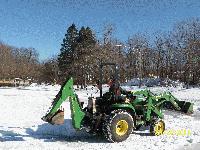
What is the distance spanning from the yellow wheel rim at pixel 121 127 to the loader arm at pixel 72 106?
1141 millimetres

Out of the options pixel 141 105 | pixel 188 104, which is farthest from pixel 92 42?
pixel 141 105

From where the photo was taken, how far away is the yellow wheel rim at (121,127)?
11305 mm

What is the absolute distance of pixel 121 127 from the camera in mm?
11430

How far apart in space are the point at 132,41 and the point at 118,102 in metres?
68.7

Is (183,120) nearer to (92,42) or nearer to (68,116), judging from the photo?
(68,116)

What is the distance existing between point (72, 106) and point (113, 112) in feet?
4.18

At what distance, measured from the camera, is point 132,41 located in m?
79.8

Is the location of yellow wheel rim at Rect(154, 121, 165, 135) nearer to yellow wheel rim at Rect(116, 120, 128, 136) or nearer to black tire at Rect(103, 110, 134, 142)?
black tire at Rect(103, 110, 134, 142)

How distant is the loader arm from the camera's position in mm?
10734

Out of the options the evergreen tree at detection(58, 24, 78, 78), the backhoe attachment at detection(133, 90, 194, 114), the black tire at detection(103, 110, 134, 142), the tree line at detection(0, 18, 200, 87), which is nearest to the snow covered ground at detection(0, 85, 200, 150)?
the black tire at detection(103, 110, 134, 142)

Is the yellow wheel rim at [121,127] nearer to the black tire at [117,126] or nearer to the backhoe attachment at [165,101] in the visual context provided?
the black tire at [117,126]

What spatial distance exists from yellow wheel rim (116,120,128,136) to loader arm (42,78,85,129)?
1.14 m

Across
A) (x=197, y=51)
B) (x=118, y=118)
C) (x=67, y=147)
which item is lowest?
(x=67, y=147)

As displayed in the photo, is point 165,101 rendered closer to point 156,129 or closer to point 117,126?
point 156,129
